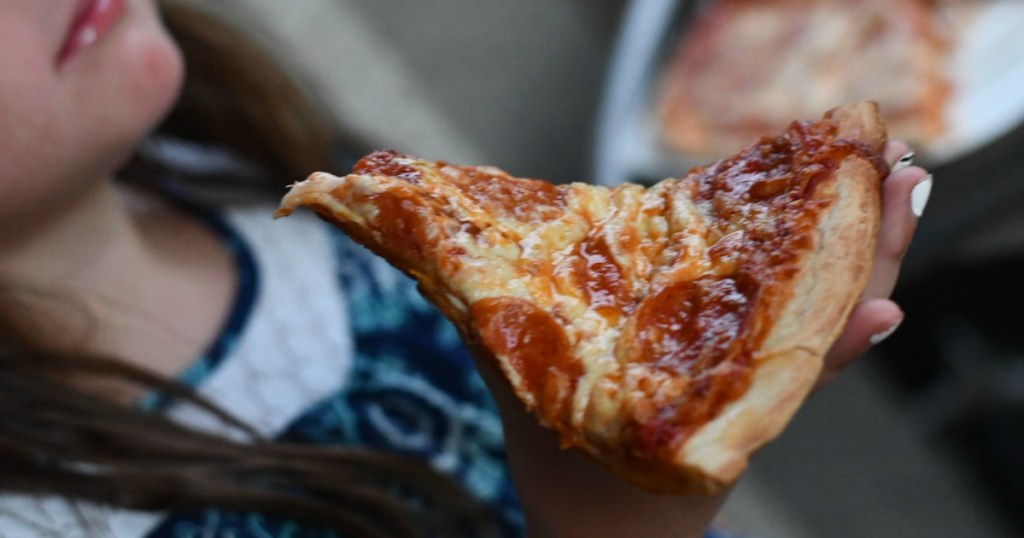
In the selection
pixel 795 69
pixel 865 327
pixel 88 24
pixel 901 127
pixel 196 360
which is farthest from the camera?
pixel 795 69

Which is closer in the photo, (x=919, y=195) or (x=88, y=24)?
(x=919, y=195)

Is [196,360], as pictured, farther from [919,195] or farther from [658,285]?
[919,195]

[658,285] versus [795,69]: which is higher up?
[795,69]

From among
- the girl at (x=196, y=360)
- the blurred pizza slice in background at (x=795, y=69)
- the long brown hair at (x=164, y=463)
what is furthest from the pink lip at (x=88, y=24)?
the blurred pizza slice in background at (x=795, y=69)

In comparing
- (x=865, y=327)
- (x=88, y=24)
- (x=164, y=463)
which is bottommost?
(x=164, y=463)

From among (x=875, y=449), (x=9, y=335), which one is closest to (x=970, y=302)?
(x=875, y=449)

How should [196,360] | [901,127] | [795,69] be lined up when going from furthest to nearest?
[795,69]
[901,127]
[196,360]

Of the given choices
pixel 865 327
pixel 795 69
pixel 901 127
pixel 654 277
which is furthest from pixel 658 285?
pixel 795 69

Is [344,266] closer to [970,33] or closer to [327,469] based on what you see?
[327,469]
